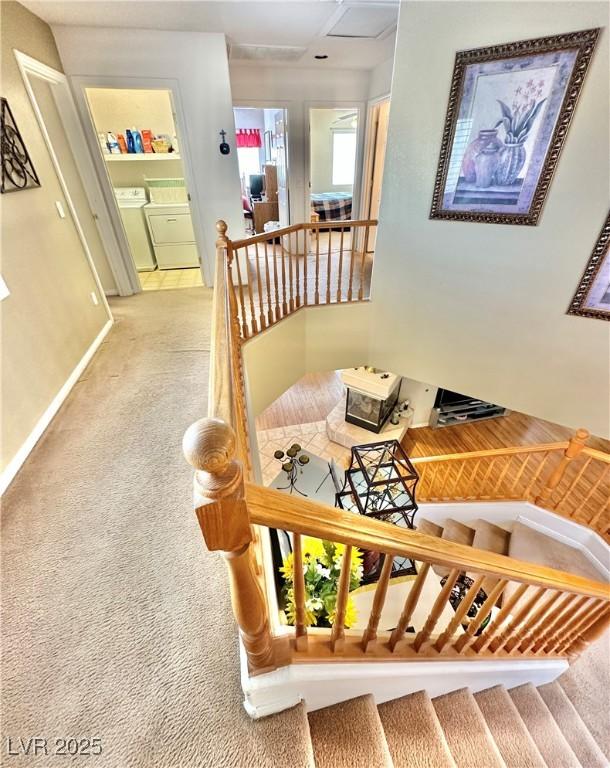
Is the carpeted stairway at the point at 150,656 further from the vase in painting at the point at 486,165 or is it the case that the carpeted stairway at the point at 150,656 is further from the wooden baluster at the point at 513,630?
the vase in painting at the point at 486,165

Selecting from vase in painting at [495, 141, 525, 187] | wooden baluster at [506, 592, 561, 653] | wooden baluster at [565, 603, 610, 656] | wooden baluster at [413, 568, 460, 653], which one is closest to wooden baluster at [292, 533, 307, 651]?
wooden baluster at [413, 568, 460, 653]

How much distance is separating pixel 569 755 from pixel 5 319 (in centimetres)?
360

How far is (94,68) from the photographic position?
291cm

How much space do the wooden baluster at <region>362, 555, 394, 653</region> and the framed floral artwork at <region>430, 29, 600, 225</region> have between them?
108 inches

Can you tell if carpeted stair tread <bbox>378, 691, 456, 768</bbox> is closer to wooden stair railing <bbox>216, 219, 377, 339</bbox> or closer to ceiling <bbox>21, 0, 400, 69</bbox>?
wooden stair railing <bbox>216, 219, 377, 339</bbox>

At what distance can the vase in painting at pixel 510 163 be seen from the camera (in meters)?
2.35

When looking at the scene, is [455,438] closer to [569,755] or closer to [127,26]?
[569,755]

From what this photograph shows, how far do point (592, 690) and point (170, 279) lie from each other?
5538 millimetres

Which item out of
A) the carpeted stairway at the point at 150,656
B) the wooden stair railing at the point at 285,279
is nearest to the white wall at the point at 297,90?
the wooden stair railing at the point at 285,279

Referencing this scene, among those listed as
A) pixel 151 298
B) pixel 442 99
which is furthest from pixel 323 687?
pixel 151 298

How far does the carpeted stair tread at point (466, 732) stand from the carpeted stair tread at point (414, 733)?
0.55ft

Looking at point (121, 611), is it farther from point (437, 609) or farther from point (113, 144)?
point (113, 144)

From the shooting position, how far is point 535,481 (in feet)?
13.8

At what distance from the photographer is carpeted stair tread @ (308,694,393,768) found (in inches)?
39.1
